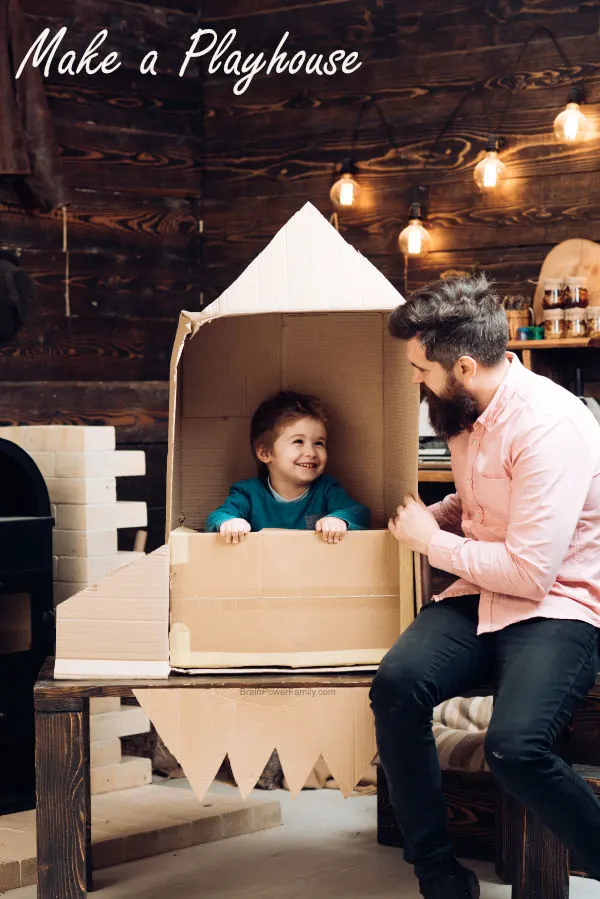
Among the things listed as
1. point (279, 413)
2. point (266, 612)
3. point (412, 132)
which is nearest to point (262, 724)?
point (266, 612)

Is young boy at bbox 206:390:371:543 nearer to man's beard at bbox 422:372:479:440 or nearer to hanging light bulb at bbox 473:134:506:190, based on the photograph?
man's beard at bbox 422:372:479:440

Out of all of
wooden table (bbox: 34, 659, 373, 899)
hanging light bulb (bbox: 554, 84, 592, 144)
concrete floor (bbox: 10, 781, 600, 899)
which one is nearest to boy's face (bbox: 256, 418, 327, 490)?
wooden table (bbox: 34, 659, 373, 899)

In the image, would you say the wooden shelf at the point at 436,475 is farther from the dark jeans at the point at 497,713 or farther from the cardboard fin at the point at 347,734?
the cardboard fin at the point at 347,734

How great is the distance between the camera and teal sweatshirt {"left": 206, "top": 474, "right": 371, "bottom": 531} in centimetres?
279

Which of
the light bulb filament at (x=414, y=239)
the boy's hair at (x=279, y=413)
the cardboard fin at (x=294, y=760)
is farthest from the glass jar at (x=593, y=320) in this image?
the cardboard fin at (x=294, y=760)

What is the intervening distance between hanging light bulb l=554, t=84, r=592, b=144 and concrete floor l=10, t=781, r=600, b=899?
2.33 meters

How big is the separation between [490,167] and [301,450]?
1738 mm

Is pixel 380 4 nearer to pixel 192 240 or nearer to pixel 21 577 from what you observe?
pixel 192 240

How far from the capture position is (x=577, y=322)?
3.77 m

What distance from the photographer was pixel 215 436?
9.75ft

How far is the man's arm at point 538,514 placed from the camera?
6.84 feet

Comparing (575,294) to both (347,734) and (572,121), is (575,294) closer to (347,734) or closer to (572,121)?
(572,121)

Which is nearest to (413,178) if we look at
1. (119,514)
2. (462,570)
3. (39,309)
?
(39,309)

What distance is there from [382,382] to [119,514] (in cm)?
100
